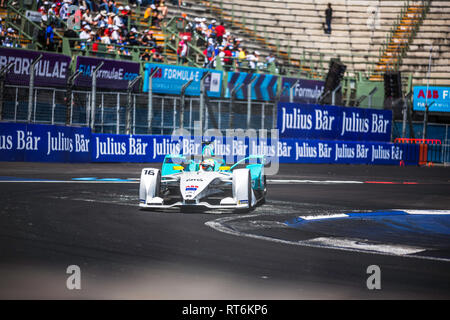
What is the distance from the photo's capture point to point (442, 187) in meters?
19.5

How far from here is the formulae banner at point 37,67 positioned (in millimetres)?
22109

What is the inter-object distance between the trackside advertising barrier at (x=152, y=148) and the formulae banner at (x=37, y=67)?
1.93 metres

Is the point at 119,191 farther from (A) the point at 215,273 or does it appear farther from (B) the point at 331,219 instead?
(A) the point at 215,273

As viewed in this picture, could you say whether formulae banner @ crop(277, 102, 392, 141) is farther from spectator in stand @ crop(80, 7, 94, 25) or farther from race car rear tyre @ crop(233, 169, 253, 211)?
race car rear tyre @ crop(233, 169, 253, 211)

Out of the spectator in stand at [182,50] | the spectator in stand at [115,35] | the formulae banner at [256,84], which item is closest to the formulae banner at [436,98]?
the formulae banner at [256,84]

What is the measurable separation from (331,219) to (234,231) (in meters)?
2.51

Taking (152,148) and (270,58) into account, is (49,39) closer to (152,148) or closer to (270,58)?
(152,148)

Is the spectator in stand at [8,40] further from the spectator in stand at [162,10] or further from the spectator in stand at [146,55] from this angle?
the spectator in stand at [162,10]

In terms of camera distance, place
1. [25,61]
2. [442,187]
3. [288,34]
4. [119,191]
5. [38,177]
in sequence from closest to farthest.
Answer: [119,191], [38,177], [442,187], [25,61], [288,34]

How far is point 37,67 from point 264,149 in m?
8.77

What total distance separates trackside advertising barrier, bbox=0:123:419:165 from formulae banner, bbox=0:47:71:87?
193 cm

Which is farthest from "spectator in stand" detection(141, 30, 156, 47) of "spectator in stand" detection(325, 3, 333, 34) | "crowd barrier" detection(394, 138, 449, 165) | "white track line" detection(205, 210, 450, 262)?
"white track line" detection(205, 210, 450, 262)

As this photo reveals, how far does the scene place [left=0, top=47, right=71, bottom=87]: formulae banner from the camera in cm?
2211

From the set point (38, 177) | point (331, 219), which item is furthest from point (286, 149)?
point (331, 219)
